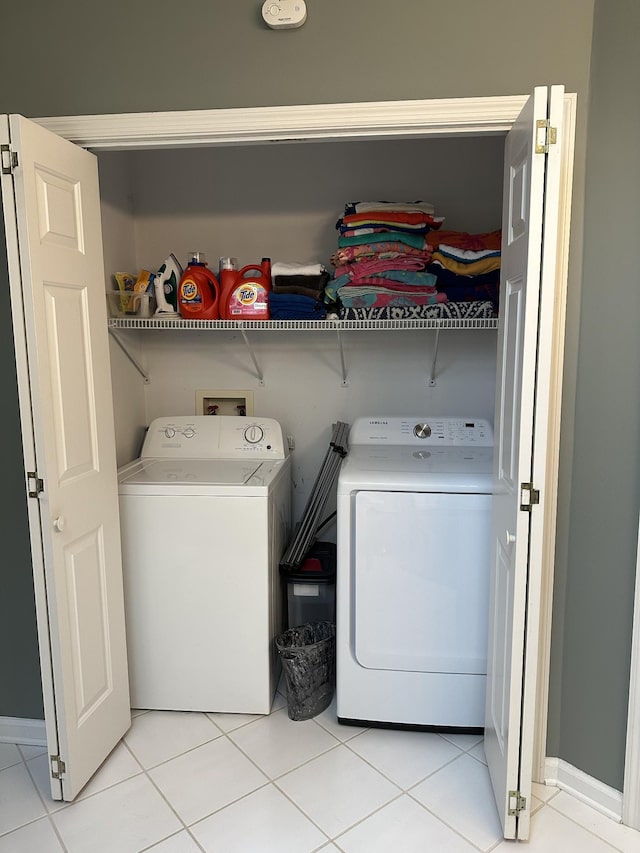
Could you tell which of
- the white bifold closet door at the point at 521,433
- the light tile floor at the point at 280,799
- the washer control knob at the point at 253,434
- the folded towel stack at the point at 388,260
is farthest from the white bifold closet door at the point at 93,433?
the washer control knob at the point at 253,434

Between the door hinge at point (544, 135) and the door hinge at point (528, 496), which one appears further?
the door hinge at point (528, 496)

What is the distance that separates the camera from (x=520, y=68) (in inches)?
66.2

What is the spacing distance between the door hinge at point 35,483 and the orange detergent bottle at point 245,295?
43.8 inches

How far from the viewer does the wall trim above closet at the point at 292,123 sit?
1.71 metres

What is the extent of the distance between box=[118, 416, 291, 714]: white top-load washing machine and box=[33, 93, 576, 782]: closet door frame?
969mm

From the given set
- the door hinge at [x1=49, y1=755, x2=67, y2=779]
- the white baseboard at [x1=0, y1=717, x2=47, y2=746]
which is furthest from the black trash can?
the white baseboard at [x1=0, y1=717, x2=47, y2=746]

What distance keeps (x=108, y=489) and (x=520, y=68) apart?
1754 mm

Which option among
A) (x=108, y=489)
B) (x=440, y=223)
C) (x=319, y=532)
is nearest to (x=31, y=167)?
(x=108, y=489)

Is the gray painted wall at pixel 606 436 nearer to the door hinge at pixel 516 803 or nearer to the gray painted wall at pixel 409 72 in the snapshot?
the gray painted wall at pixel 409 72

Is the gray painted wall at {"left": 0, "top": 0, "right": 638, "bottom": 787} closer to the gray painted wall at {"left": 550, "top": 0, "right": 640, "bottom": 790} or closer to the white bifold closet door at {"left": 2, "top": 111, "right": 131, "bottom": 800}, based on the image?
the gray painted wall at {"left": 550, "top": 0, "right": 640, "bottom": 790}

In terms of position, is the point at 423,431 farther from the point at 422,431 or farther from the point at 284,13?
the point at 284,13

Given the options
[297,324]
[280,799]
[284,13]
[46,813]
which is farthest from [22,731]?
[284,13]

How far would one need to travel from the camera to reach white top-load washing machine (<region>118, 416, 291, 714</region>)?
2.23 meters

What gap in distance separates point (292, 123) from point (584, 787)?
7.12 ft
